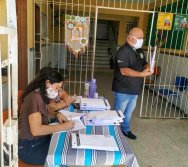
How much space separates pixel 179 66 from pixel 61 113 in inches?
130

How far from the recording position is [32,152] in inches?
57.6

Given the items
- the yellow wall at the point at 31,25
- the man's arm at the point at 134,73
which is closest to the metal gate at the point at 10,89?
the man's arm at the point at 134,73

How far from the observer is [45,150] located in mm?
1485

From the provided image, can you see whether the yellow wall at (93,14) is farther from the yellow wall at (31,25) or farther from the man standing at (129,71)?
the man standing at (129,71)

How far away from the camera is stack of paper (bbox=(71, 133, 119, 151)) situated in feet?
3.73

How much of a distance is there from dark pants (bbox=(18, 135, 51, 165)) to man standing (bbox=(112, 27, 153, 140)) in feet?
4.25

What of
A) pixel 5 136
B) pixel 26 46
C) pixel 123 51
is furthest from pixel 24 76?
pixel 5 136

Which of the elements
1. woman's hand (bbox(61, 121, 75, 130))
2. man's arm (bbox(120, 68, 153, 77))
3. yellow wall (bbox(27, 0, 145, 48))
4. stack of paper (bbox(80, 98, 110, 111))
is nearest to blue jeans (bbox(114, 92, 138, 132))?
man's arm (bbox(120, 68, 153, 77))

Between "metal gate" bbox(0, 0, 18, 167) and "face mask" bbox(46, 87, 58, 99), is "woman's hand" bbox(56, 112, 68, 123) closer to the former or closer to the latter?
"face mask" bbox(46, 87, 58, 99)

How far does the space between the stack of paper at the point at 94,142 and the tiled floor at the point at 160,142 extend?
47.9 inches

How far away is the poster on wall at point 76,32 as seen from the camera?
3.14 m

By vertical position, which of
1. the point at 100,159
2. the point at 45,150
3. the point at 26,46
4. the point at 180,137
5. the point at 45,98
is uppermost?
the point at 26,46

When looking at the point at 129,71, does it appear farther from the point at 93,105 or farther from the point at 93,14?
the point at 93,14

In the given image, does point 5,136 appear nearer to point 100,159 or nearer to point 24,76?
point 100,159
